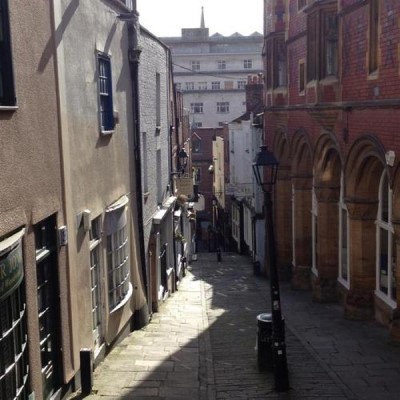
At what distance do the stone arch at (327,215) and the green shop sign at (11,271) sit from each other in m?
12.2

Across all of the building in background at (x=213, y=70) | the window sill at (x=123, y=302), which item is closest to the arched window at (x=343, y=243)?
the window sill at (x=123, y=302)

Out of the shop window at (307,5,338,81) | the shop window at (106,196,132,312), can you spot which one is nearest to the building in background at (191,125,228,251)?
the shop window at (307,5,338,81)

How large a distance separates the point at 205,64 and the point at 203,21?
1258 cm

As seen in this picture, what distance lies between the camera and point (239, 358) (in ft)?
42.1

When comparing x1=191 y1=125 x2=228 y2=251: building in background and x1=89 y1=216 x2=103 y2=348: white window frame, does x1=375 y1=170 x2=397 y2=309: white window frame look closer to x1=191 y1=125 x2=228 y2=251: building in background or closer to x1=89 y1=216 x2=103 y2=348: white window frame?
x1=89 y1=216 x2=103 y2=348: white window frame

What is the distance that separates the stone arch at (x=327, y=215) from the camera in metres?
17.9

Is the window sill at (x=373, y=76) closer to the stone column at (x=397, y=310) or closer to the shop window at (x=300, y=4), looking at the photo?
the stone column at (x=397, y=310)

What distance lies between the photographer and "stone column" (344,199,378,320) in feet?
50.5

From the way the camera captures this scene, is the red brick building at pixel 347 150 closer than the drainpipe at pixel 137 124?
Yes

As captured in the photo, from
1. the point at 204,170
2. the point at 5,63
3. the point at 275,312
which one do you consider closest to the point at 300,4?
the point at 275,312

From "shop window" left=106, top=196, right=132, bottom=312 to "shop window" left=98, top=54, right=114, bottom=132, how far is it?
155 cm

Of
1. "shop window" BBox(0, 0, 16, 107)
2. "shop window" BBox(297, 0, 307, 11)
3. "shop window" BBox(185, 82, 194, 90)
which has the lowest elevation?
"shop window" BBox(0, 0, 16, 107)

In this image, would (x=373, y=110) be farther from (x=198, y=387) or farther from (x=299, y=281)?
(x=299, y=281)

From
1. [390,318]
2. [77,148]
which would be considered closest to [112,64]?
[77,148]
